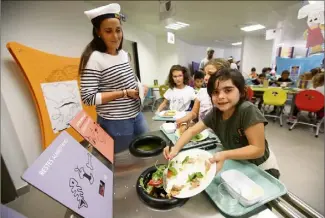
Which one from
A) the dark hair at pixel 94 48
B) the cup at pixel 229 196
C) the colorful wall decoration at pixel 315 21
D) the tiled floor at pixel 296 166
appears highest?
the colorful wall decoration at pixel 315 21

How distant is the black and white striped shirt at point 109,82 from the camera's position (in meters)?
0.73

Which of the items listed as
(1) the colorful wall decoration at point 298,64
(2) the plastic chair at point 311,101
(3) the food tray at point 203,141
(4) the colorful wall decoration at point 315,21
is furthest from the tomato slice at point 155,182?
(1) the colorful wall decoration at point 298,64

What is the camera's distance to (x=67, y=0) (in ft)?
5.95

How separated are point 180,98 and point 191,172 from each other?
1185mm

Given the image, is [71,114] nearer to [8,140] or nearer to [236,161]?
[8,140]

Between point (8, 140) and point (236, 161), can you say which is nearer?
point (236, 161)

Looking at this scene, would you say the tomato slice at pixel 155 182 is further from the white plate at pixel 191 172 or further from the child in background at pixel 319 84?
the child in background at pixel 319 84

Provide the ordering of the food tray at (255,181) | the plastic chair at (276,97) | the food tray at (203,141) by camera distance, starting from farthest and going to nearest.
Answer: the plastic chair at (276,97)
the food tray at (203,141)
the food tray at (255,181)

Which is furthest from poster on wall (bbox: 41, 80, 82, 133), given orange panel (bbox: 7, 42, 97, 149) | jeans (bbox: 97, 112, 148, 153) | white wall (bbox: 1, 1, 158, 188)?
jeans (bbox: 97, 112, 148, 153)

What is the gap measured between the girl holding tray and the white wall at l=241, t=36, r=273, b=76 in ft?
19.9

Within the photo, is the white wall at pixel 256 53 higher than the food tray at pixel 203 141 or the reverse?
higher

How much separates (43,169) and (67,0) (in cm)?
222

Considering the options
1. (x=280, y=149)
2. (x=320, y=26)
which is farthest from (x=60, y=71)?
(x=280, y=149)

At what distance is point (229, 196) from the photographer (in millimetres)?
485
